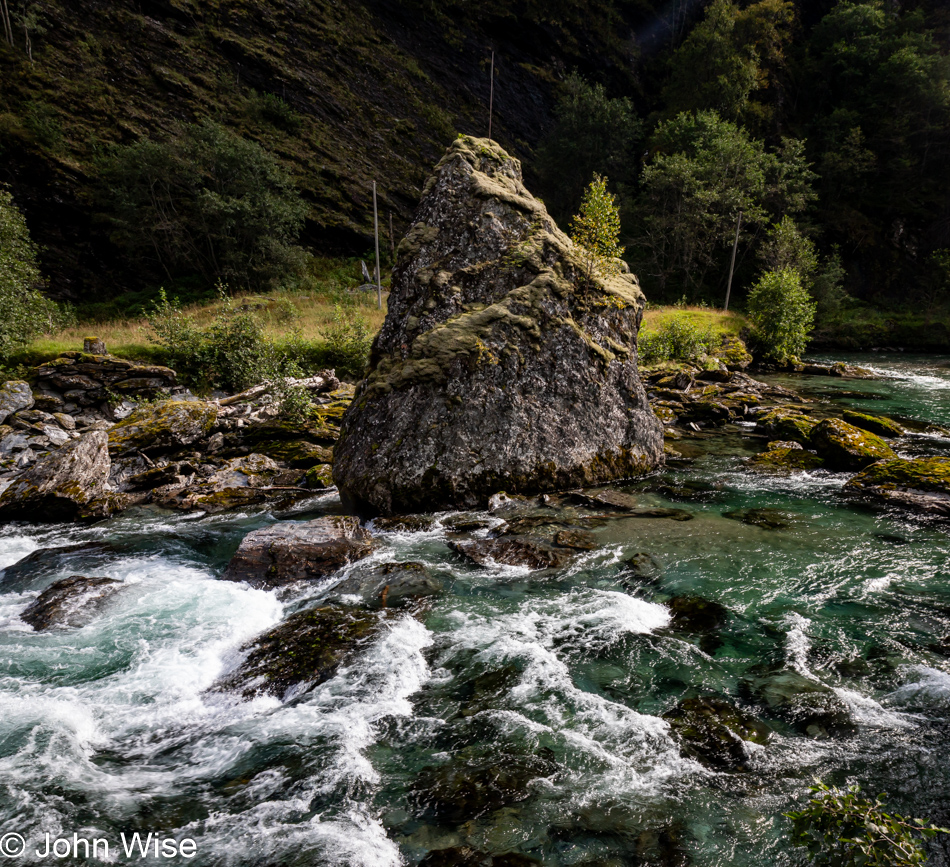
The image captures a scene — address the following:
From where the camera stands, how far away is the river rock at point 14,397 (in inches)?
699

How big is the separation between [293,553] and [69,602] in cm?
379

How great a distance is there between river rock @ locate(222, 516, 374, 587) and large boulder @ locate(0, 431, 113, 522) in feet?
21.4

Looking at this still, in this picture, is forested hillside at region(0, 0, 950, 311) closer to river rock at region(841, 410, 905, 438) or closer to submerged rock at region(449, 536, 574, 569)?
submerged rock at region(449, 536, 574, 569)

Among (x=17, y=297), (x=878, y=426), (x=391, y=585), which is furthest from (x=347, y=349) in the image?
(x=878, y=426)

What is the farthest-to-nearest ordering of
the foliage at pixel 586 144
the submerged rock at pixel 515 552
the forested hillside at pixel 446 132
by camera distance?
the foliage at pixel 586 144
the forested hillside at pixel 446 132
the submerged rock at pixel 515 552

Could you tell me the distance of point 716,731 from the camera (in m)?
5.86

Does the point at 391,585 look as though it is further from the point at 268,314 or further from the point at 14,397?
the point at 268,314

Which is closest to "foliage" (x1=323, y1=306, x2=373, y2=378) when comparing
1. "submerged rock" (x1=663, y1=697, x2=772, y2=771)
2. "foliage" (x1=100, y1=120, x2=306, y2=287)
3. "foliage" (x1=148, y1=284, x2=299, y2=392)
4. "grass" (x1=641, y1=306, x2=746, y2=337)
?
"foliage" (x1=148, y1=284, x2=299, y2=392)

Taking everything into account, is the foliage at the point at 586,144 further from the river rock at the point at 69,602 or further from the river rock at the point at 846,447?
the river rock at the point at 69,602

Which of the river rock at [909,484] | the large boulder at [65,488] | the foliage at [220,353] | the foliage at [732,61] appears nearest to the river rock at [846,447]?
the river rock at [909,484]

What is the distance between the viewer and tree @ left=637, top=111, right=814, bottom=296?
50.5 m

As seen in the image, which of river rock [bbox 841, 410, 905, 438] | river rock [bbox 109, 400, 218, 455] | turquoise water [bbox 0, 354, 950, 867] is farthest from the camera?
river rock [bbox 841, 410, 905, 438]

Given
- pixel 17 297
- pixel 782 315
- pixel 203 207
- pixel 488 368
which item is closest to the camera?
pixel 488 368
